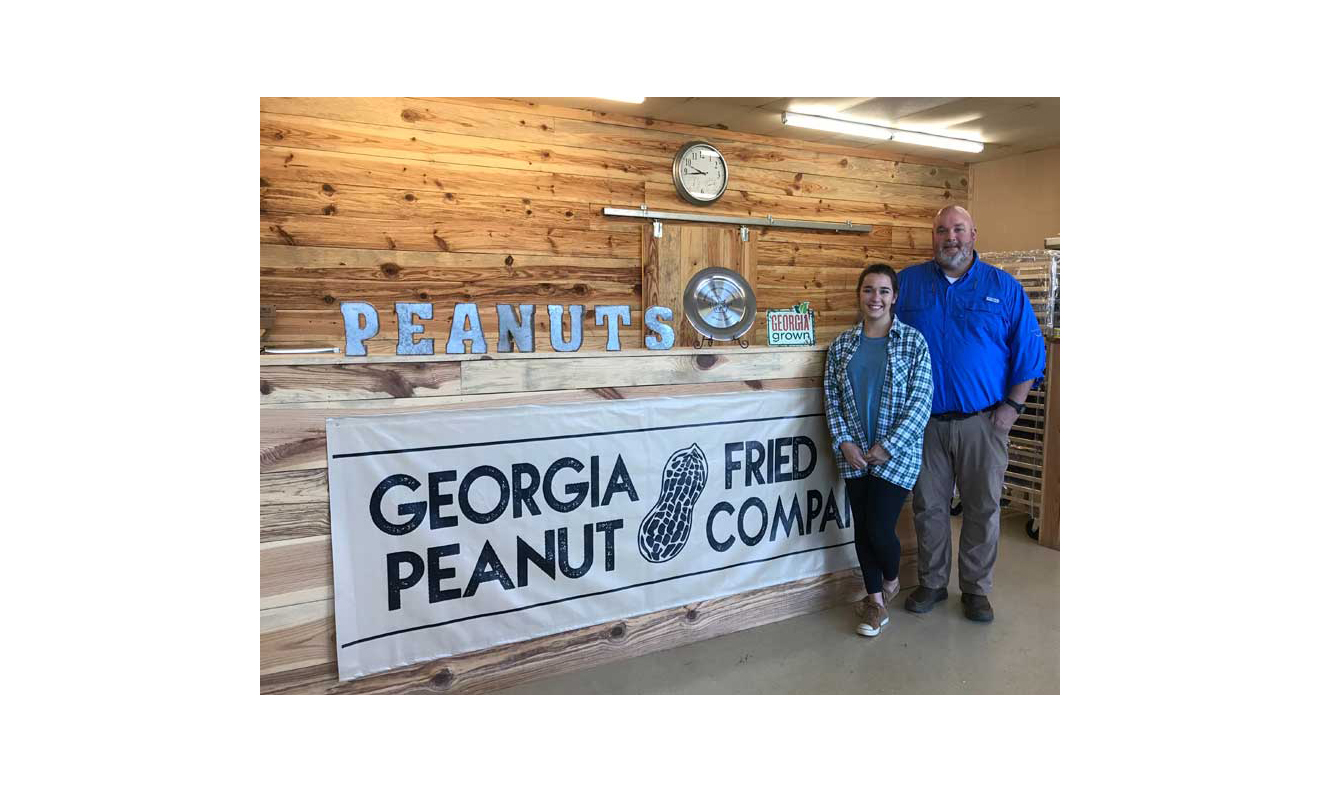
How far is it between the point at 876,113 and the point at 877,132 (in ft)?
1.27

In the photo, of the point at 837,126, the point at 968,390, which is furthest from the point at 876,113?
the point at 968,390

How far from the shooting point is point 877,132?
213 inches

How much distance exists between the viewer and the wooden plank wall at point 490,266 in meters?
2.23

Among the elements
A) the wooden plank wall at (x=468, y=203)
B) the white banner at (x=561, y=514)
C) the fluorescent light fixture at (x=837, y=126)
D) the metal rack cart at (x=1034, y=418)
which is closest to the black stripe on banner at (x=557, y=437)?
the white banner at (x=561, y=514)

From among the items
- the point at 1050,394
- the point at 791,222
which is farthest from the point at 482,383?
the point at 791,222

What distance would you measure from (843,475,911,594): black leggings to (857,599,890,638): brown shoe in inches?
2.4

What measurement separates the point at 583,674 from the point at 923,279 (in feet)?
7.01

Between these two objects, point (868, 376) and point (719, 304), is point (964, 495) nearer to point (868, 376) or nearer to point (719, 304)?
point (868, 376)

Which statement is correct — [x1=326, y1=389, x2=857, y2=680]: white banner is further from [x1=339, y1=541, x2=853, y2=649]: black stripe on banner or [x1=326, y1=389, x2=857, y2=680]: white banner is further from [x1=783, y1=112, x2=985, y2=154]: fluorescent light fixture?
[x1=783, y1=112, x2=985, y2=154]: fluorescent light fixture

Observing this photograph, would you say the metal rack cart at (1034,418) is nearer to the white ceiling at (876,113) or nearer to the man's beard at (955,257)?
the white ceiling at (876,113)

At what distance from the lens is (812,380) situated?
10.3 feet

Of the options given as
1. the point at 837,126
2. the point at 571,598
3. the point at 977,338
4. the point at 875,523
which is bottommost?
the point at 571,598

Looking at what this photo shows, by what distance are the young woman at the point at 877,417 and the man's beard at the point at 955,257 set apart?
35 centimetres

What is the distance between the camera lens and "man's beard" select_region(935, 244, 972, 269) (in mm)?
3154
